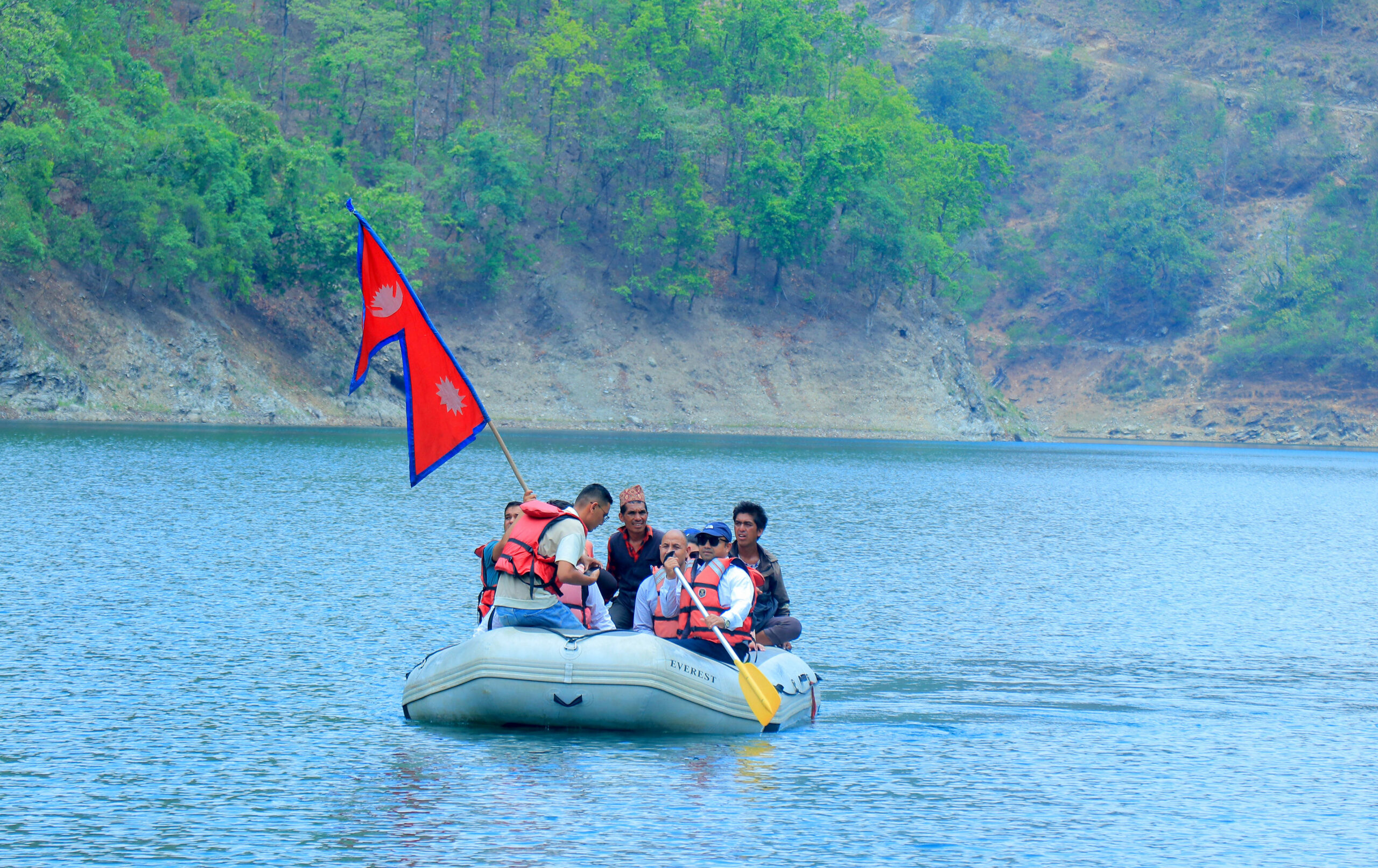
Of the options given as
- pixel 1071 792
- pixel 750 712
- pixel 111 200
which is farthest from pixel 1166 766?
pixel 111 200

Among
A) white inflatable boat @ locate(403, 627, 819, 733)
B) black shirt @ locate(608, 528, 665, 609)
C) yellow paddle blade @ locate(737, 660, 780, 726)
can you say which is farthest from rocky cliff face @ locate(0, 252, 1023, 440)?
yellow paddle blade @ locate(737, 660, 780, 726)

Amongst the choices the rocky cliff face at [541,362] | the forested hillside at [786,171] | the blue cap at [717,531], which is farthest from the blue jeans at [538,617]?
the forested hillside at [786,171]

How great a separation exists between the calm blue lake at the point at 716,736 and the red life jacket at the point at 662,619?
Answer: 3.95ft

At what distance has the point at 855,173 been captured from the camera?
303 ft

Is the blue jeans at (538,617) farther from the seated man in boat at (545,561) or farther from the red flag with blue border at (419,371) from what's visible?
the red flag with blue border at (419,371)

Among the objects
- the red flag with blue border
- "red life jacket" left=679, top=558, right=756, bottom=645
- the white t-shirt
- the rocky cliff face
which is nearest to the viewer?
the white t-shirt

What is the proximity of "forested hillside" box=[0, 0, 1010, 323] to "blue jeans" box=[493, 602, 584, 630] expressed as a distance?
186ft

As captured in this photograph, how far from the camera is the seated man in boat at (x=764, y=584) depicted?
15.5m

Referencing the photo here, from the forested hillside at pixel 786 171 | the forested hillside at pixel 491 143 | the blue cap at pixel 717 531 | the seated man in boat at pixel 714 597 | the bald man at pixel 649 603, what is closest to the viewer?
the blue cap at pixel 717 531

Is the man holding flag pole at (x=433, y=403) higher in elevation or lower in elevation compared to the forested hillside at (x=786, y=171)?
lower

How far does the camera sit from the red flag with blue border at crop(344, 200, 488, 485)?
1586cm

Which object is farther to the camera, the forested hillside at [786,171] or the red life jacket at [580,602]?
the forested hillside at [786,171]

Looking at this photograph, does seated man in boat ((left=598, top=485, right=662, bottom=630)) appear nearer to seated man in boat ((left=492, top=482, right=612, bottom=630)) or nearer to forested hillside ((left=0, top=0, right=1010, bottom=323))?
seated man in boat ((left=492, top=482, right=612, bottom=630))

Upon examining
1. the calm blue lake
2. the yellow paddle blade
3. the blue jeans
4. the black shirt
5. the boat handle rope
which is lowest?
the calm blue lake
